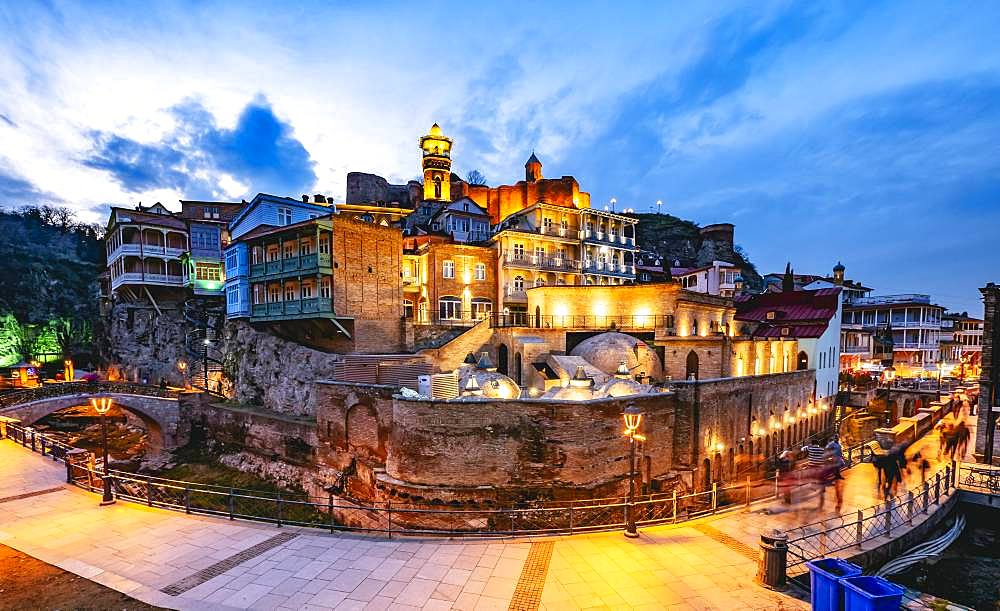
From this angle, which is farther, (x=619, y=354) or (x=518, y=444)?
(x=619, y=354)

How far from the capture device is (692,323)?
3206cm

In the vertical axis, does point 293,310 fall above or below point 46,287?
below

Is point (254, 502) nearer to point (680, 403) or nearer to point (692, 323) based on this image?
point (680, 403)

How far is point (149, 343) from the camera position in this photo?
41.9 meters

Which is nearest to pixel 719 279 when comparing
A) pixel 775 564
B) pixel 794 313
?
pixel 794 313

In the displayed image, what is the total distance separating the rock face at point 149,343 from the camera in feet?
133

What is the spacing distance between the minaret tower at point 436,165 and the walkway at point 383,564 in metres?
53.5

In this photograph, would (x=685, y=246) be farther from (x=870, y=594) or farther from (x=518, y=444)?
(x=870, y=594)

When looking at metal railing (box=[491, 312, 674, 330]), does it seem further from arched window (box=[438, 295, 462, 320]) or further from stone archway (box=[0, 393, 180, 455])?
stone archway (box=[0, 393, 180, 455])

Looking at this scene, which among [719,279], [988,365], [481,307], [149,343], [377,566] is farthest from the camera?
[719,279]

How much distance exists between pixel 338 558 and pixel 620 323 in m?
26.7

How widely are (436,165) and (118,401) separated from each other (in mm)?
45498

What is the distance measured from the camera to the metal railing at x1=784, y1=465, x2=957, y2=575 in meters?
9.58

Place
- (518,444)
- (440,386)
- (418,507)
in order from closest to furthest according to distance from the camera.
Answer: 1. (518,444)
2. (418,507)
3. (440,386)
